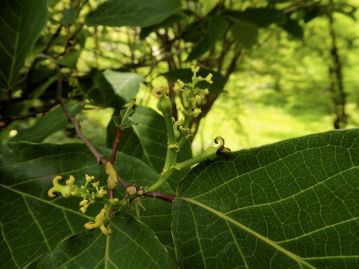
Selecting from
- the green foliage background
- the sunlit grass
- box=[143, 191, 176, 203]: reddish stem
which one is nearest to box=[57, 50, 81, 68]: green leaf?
the green foliage background

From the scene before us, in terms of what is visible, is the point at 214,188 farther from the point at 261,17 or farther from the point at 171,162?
the point at 261,17

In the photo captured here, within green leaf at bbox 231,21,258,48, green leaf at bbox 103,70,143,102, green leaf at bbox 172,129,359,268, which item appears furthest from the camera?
green leaf at bbox 231,21,258,48

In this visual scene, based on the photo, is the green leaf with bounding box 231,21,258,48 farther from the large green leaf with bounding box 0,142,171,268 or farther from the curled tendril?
the curled tendril

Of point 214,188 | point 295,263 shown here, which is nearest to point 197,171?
point 214,188

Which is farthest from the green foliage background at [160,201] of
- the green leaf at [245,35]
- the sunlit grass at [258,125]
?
the sunlit grass at [258,125]

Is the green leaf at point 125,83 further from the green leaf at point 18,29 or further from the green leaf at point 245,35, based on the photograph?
the green leaf at point 245,35
